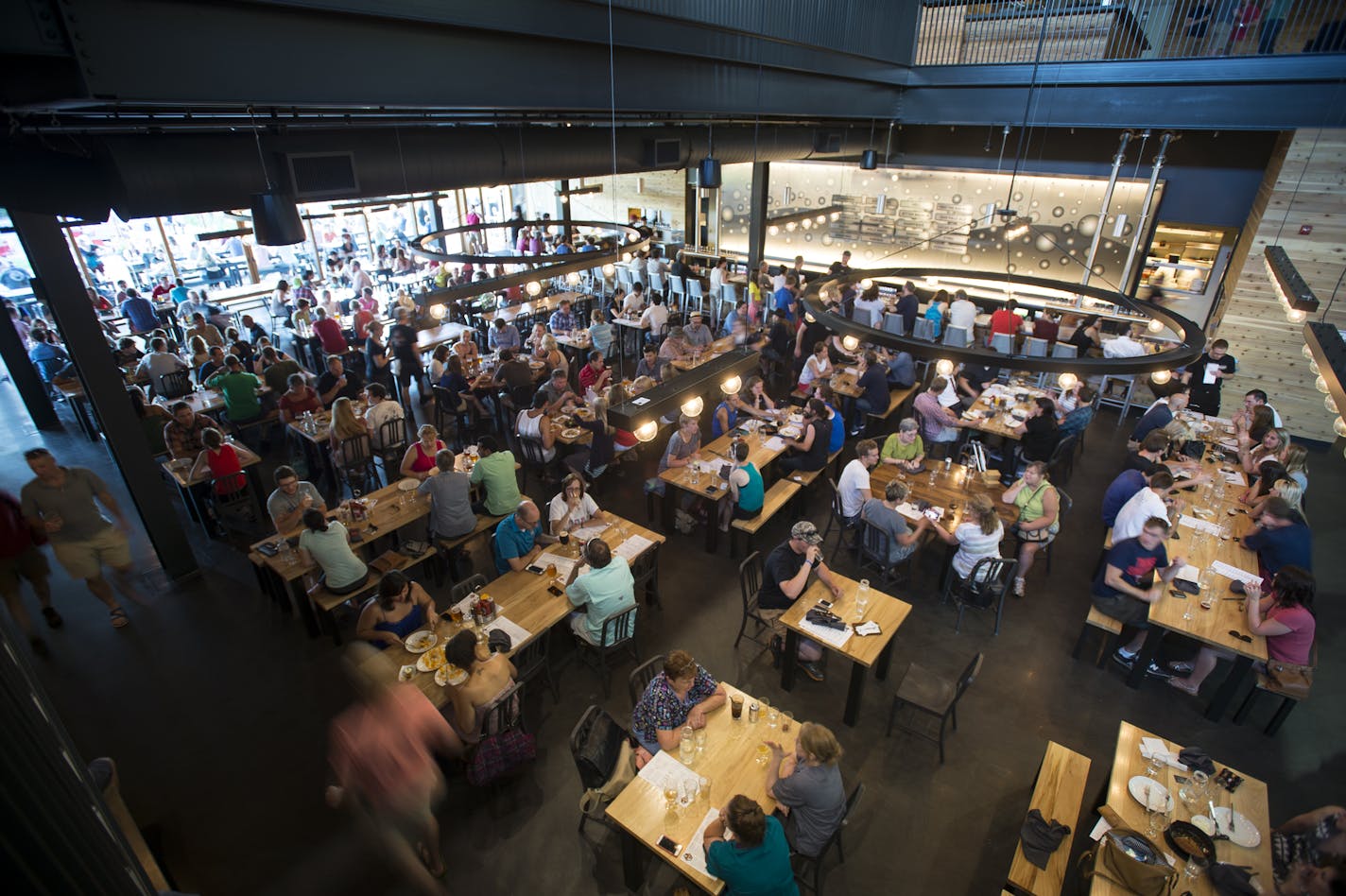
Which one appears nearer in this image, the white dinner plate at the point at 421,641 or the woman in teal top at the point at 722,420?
the white dinner plate at the point at 421,641

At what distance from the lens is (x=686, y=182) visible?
16.8 m

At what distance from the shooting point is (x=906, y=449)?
24.0 feet

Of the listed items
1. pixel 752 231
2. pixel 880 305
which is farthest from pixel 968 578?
pixel 752 231

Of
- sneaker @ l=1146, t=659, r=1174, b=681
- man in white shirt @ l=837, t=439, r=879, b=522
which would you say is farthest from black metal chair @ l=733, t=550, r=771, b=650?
sneaker @ l=1146, t=659, r=1174, b=681

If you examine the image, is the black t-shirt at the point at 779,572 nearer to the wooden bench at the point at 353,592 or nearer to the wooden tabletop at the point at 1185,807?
the wooden tabletop at the point at 1185,807

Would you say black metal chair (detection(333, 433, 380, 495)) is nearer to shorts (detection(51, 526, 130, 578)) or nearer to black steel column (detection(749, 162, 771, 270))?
shorts (detection(51, 526, 130, 578))

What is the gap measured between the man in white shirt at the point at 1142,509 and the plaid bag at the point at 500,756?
198 inches

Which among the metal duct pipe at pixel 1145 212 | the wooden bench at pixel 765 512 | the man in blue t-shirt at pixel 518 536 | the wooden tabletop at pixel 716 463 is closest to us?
the man in blue t-shirt at pixel 518 536

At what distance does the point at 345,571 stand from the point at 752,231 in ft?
37.1

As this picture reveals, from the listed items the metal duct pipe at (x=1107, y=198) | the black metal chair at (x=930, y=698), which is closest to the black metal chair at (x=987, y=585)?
the black metal chair at (x=930, y=698)

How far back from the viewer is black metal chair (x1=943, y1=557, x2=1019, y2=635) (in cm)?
583

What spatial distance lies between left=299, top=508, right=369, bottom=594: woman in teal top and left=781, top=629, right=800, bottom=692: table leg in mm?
3602

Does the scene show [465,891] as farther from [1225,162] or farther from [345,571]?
[1225,162]

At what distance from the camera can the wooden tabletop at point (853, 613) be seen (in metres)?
4.82
